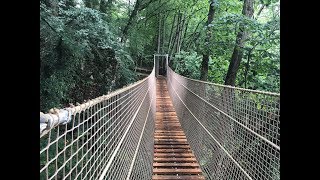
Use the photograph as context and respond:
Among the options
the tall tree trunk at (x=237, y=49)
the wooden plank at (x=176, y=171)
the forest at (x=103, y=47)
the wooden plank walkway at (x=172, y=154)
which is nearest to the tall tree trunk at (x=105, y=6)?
the forest at (x=103, y=47)

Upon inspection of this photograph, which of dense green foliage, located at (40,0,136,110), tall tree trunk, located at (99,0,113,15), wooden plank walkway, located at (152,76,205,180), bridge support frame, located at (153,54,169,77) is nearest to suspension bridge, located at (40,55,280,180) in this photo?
wooden plank walkway, located at (152,76,205,180)

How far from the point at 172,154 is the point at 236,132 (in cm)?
253

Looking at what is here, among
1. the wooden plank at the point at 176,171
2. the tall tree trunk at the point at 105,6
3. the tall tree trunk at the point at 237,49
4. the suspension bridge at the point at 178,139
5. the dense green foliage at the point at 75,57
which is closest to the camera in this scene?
the suspension bridge at the point at 178,139

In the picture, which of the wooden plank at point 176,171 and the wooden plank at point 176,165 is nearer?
the wooden plank at point 176,171

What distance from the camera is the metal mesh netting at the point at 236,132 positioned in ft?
8.31

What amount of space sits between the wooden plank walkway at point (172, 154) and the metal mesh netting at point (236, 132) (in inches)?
8.3

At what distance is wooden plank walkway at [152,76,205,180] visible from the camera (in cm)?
491

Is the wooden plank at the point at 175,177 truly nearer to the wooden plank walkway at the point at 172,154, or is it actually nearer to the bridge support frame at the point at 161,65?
the wooden plank walkway at the point at 172,154

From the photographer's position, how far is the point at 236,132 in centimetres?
337

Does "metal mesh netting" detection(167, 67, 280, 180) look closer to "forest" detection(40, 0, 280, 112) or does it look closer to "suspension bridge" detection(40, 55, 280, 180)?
"suspension bridge" detection(40, 55, 280, 180)

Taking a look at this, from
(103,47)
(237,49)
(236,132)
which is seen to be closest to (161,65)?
(103,47)

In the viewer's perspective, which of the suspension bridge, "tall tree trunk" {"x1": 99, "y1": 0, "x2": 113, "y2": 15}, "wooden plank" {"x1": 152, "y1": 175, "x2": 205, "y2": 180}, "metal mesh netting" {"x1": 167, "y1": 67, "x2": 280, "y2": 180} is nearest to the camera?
the suspension bridge

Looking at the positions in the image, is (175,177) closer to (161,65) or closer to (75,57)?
(75,57)
